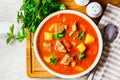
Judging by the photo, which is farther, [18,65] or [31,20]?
[18,65]

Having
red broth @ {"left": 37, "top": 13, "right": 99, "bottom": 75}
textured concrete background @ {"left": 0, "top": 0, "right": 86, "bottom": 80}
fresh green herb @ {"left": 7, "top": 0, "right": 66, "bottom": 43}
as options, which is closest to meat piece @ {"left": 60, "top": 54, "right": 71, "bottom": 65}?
red broth @ {"left": 37, "top": 13, "right": 99, "bottom": 75}

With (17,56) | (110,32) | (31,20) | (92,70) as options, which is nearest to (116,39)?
(110,32)

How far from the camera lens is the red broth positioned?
127 cm

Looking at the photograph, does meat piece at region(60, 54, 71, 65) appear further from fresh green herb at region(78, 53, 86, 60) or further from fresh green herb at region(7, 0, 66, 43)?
fresh green herb at region(7, 0, 66, 43)

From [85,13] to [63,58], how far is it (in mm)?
205

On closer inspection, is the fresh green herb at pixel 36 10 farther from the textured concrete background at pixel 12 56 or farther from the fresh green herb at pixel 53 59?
the textured concrete background at pixel 12 56

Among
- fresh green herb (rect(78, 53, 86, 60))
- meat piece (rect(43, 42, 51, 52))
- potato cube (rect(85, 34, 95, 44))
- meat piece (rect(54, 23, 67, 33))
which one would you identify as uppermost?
meat piece (rect(54, 23, 67, 33))

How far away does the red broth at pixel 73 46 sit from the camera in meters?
1.27

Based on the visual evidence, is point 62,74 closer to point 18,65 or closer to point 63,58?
point 63,58

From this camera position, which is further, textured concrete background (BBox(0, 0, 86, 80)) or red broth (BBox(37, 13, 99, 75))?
textured concrete background (BBox(0, 0, 86, 80))

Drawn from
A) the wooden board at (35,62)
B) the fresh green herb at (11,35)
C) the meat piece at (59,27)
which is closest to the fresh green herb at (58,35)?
the meat piece at (59,27)

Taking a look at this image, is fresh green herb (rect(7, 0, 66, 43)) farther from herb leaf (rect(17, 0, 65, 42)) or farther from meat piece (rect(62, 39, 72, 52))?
meat piece (rect(62, 39, 72, 52))

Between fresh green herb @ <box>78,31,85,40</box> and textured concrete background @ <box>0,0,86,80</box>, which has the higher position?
fresh green herb @ <box>78,31,85,40</box>

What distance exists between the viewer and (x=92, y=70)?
131 centimetres
